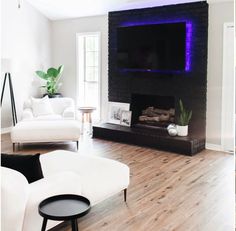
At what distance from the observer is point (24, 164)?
271cm

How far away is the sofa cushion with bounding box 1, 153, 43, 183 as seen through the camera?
270cm

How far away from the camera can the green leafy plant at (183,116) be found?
19.3 feet

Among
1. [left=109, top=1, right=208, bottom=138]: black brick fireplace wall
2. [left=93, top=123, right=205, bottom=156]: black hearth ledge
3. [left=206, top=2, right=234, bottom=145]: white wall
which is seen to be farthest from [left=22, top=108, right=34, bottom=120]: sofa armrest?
[left=206, top=2, right=234, bottom=145]: white wall

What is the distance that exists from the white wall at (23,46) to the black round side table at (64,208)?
4.82 metres

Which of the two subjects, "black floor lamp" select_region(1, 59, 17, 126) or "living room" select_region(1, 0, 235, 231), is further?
"black floor lamp" select_region(1, 59, 17, 126)

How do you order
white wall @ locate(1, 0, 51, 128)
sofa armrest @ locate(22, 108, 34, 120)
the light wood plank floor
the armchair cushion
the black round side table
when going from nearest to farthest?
the black round side table < the armchair cushion < the light wood plank floor < sofa armrest @ locate(22, 108, 34, 120) < white wall @ locate(1, 0, 51, 128)

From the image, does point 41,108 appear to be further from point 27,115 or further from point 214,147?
point 214,147

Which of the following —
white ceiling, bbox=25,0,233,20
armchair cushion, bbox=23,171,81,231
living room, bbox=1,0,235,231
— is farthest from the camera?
white ceiling, bbox=25,0,233,20

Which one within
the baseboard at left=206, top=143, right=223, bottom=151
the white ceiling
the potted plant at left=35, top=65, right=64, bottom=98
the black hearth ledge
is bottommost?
the baseboard at left=206, top=143, right=223, bottom=151

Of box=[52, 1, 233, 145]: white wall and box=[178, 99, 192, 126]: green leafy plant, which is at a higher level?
box=[52, 1, 233, 145]: white wall

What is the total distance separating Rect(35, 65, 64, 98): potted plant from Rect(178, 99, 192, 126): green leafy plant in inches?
117

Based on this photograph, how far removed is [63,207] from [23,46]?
18.6 ft

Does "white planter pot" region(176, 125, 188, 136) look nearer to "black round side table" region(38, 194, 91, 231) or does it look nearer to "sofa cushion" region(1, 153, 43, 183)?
"sofa cushion" region(1, 153, 43, 183)

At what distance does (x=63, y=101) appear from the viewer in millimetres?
7008
